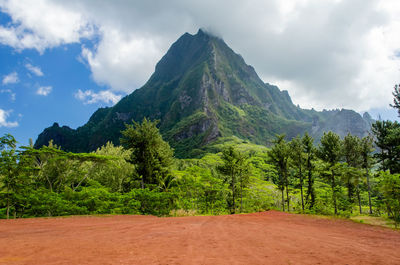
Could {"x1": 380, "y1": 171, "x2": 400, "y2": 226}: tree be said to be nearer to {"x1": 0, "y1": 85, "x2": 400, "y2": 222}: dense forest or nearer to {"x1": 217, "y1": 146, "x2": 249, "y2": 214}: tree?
{"x1": 0, "y1": 85, "x2": 400, "y2": 222}: dense forest

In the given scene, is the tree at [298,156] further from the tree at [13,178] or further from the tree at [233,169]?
the tree at [13,178]

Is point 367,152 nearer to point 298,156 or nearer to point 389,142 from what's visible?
point 389,142

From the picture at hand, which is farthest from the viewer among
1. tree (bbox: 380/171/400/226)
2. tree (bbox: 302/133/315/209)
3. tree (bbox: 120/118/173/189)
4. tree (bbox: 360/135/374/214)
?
tree (bbox: 360/135/374/214)

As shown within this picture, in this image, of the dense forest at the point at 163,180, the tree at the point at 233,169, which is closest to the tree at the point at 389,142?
the dense forest at the point at 163,180

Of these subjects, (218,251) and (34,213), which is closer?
(218,251)

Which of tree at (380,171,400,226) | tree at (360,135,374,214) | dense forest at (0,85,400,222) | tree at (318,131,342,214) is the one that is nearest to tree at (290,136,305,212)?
dense forest at (0,85,400,222)

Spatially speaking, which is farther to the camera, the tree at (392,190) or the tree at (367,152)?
the tree at (367,152)

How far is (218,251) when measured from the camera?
5.70 meters

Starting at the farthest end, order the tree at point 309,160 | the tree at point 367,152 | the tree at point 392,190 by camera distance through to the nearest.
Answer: the tree at point 367,152 < the tree at point 309,160 < the tree at point 392,190

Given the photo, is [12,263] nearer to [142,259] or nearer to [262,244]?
[142,259]

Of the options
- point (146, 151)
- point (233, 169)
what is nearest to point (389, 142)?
point (233, 169)

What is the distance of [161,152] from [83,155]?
25.4ft

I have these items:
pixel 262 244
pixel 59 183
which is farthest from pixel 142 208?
pixel 262 244

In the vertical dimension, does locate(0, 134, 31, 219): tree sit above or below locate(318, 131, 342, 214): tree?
below
